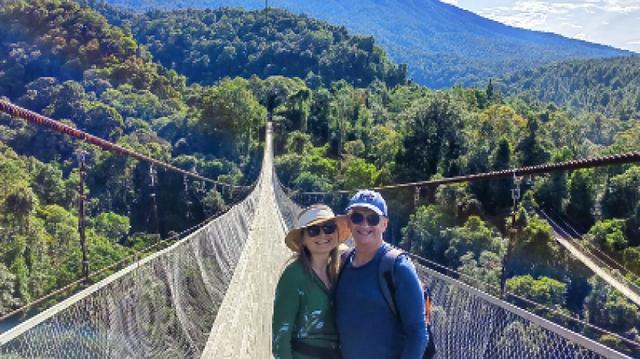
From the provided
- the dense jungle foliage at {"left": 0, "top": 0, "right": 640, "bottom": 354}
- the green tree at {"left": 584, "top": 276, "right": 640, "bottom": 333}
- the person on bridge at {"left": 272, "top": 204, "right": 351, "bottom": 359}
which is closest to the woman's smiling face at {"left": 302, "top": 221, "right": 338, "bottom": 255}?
the person on bridge at {"left": 272, "top": 204, "right": 351, "bottom": 359}

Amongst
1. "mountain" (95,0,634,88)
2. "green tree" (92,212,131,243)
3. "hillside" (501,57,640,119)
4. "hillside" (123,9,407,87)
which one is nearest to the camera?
"green tree" (92,212,131,243)

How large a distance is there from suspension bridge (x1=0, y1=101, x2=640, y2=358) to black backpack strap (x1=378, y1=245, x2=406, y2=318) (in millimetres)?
486

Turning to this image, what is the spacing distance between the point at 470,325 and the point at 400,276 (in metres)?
0.84

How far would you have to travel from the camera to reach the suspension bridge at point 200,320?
163cm

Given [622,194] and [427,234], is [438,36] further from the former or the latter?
A: [427,234]

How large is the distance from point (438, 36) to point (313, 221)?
19021 centimetres

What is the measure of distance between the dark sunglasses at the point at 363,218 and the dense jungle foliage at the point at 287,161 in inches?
78.5

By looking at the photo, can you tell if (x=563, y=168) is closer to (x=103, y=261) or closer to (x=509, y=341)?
(x=509, y=341)

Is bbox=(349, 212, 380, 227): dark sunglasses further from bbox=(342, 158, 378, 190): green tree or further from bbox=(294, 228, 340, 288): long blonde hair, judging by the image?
bbox=(342, 158, 378, 190): green tree

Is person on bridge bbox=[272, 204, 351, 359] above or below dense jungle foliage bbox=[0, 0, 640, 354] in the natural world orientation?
above

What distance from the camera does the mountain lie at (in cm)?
14200

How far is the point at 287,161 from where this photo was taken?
76.5 feet

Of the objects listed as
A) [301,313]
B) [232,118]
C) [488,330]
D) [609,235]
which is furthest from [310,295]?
[232,118]

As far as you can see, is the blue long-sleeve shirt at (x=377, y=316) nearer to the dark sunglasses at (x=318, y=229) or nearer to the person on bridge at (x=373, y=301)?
the person on bridge at (x=373, y=301)
